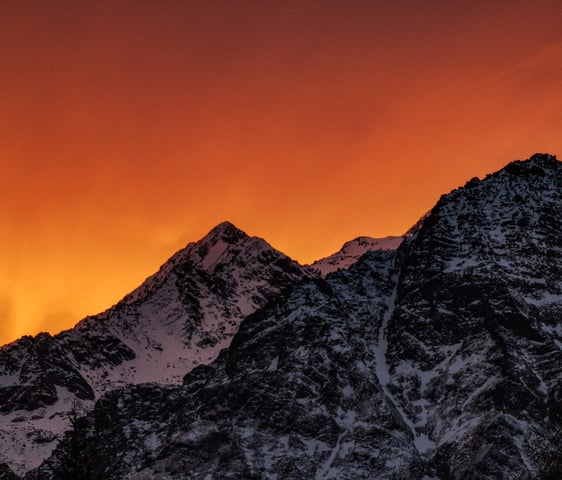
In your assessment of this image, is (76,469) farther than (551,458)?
No

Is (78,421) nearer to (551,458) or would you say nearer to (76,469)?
(76,469)

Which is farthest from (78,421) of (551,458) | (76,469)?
(551,458)

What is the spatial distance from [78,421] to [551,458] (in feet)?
109

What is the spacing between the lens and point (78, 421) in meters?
43.6

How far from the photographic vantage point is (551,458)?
64312 mm

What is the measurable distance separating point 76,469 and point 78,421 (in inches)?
91.0

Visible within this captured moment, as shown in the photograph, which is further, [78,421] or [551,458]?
[551,458]

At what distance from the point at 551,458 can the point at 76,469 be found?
32.5 meters

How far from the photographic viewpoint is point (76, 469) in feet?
145

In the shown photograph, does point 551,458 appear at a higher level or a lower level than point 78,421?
lower

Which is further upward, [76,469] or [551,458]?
[76,469]
